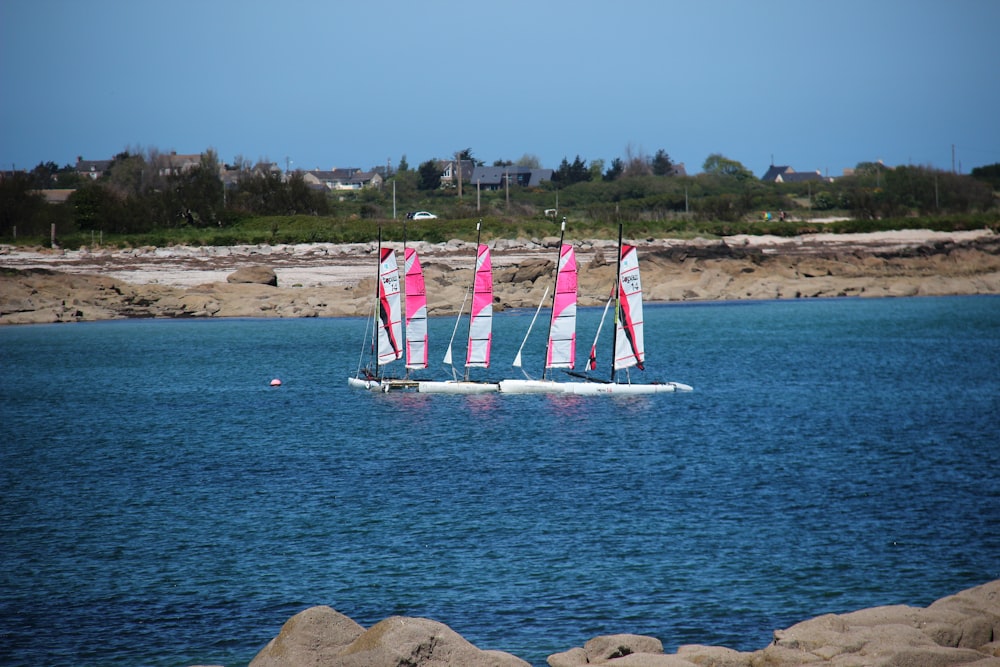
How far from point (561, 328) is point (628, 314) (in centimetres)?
243

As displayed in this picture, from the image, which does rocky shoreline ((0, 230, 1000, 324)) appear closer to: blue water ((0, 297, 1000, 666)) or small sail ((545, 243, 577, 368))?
blue water ((0, 297, 1000, 666))

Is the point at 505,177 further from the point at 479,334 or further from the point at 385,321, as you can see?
the point at 479,334

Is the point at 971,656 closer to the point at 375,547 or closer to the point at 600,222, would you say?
the point at 375,547

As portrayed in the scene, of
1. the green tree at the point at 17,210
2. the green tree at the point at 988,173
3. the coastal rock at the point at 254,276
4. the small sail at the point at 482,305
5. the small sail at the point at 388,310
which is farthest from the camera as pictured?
the green tree at the point at 988,173

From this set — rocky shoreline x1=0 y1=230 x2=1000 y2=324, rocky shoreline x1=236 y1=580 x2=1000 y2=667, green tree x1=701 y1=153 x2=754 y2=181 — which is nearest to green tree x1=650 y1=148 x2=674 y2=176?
green tree x1=701 y1=153 x2=754 y2=181

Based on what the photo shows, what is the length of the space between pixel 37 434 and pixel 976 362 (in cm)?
3957

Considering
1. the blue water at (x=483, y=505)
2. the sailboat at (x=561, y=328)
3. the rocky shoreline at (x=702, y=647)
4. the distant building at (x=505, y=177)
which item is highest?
the distant building at (x=505, y=177)

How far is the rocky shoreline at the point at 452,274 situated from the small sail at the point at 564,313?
2661 cm

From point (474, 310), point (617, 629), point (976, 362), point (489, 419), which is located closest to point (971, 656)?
point (617, 629)

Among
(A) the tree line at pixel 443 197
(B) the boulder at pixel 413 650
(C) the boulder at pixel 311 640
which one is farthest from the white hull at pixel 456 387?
(A) the tree line at pixel 443 197

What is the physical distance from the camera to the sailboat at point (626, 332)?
3782 cm

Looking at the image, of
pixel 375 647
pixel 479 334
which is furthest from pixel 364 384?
pixel 375 647

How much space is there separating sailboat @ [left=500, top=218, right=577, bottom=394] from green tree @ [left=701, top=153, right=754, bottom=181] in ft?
415

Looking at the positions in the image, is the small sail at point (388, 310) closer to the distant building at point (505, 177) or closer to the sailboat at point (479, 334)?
the sailboat at point (479, 334)
